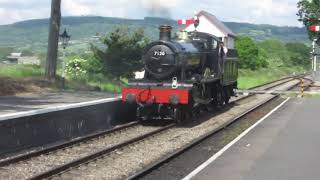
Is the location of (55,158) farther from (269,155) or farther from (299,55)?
(299,55)

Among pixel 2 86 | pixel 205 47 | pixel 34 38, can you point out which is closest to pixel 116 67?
pixel 2 86

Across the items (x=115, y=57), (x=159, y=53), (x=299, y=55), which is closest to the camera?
(x=159, y=53)

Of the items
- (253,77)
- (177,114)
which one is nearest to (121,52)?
(177,114)

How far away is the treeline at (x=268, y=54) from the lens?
86875 millimetres

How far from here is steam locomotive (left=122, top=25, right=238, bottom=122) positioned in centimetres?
1767

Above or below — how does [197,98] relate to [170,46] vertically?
below

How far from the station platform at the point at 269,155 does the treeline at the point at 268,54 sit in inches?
2682

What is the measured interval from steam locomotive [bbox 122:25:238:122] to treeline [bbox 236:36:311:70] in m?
66.4

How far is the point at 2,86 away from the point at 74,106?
34.7 ft

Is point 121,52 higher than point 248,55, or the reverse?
point 248,55

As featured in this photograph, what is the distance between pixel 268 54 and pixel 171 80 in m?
109

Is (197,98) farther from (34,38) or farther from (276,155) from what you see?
(34,38)

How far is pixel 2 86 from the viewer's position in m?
24.7

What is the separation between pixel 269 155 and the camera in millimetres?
12180
